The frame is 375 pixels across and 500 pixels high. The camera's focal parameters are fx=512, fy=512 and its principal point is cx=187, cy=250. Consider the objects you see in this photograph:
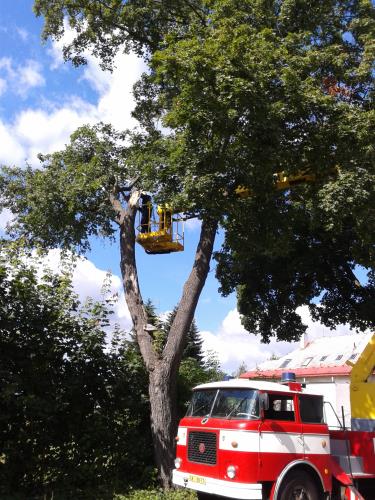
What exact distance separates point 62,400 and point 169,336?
275 centimetres

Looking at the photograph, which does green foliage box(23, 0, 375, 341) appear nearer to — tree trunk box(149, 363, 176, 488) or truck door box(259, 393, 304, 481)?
tree trunk box(149, 363, 176, 488)

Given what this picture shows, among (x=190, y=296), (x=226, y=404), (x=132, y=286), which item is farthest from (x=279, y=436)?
(x=132, y=286)

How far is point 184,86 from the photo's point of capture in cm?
1058

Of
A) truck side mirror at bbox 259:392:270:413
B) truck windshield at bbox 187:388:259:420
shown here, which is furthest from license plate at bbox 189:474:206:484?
truck side mirror at bbox 259:392:270:413

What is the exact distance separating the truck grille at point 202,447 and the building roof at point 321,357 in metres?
21.6

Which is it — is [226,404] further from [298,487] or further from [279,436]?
[298,487]

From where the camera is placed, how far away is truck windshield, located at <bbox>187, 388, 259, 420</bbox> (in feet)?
27.9

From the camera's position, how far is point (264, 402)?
8.45 meters

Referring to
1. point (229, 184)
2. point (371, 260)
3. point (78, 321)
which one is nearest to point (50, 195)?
point (78, 321)

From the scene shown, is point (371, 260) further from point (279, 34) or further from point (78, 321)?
point (78, 321)

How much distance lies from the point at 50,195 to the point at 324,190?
674cm

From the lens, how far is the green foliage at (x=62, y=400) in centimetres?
1038

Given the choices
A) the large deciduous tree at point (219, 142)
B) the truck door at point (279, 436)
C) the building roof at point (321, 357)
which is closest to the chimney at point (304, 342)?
the building roof at point (321, 357)

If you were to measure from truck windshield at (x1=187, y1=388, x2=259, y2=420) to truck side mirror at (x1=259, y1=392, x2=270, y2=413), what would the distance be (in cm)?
7
